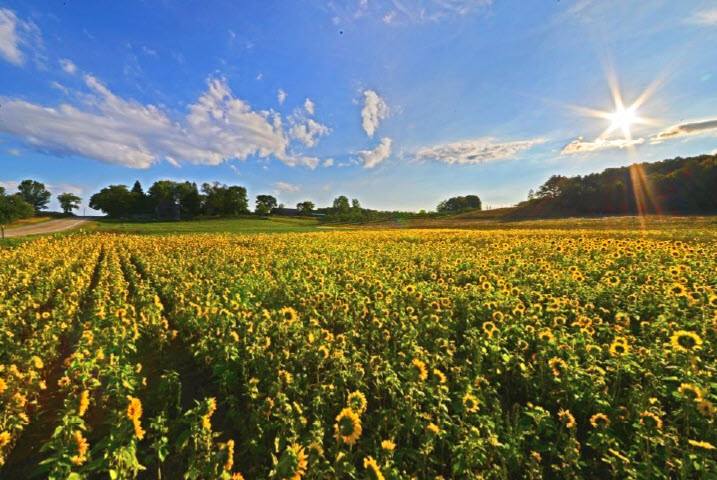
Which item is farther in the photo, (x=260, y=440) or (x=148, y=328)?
(x=148, y=328)

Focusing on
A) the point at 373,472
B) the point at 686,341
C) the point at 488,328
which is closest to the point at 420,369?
the point at 373,472

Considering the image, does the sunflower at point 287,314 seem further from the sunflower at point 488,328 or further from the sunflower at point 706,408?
the sunflower at point 706,408

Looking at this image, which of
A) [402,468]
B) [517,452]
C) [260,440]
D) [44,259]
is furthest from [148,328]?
[44,259]

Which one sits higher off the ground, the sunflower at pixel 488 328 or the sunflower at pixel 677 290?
the sunflower at pixel 677 290

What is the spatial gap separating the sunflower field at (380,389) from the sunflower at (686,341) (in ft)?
0.08

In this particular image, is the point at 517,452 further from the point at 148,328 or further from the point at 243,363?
the point at 148,328

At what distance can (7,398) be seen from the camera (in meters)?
4.07

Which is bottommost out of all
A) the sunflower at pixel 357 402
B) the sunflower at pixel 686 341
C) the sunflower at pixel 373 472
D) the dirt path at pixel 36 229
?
the dirt path at pixel 36 229

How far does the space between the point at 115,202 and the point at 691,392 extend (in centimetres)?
13759

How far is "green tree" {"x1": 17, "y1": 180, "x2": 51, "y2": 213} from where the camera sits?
12450 cm

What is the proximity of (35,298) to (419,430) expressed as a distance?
36.2 ft

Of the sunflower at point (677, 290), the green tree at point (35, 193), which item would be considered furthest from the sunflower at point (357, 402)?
the green tree at point (35, 193)

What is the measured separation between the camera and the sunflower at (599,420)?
126 inches

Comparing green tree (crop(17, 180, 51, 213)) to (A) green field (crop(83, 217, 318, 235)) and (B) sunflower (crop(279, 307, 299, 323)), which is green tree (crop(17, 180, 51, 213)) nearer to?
(A) green field (crop(83, 217, 318, 235))
